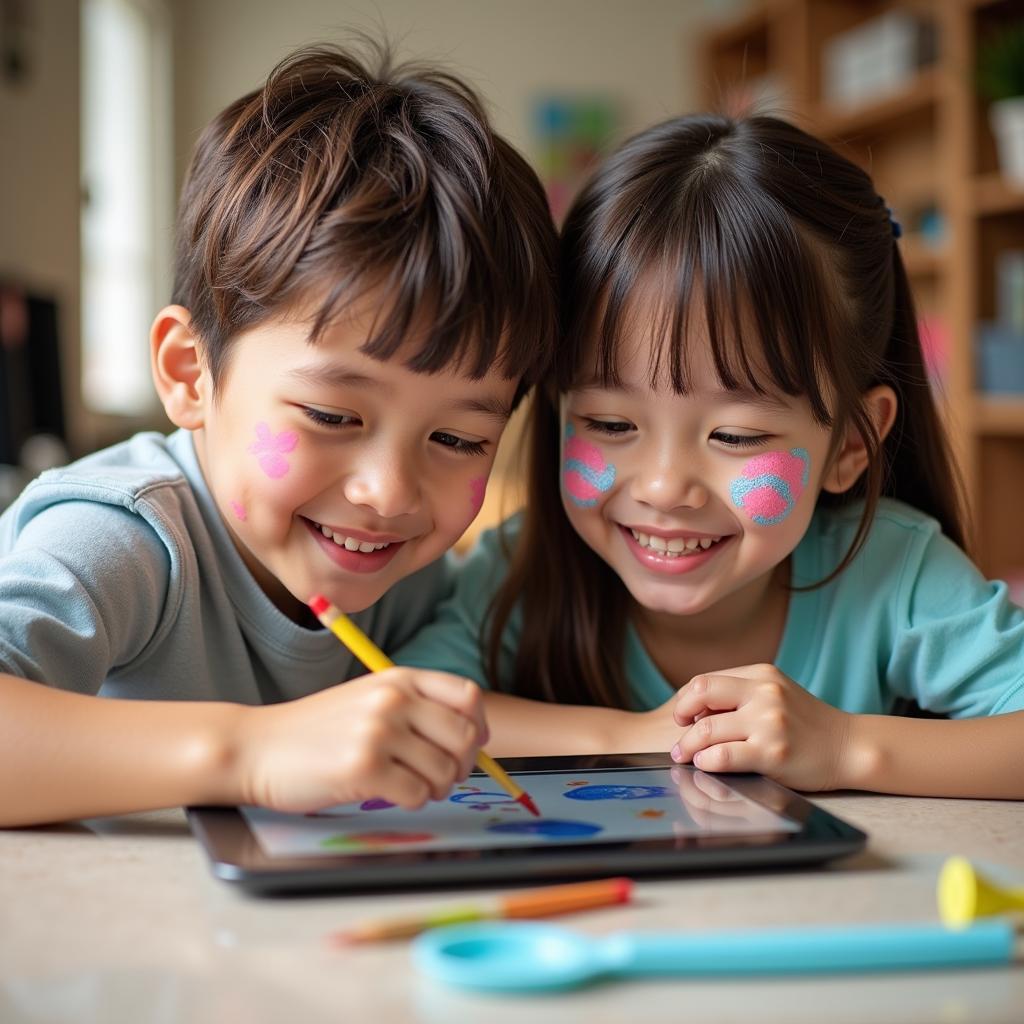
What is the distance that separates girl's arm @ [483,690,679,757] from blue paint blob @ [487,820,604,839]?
276 millimetres

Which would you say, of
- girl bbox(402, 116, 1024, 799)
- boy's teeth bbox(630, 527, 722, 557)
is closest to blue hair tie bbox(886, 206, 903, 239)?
girl bbox(402, 116, 1024, 799)

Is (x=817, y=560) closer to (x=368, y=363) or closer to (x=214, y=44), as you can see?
(x=368, y=363)

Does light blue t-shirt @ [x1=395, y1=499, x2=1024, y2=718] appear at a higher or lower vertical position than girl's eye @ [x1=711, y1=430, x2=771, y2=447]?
lower

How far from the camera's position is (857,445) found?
3.79ft

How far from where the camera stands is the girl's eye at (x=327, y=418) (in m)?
0.91

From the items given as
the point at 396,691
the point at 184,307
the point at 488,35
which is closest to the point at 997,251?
the point at 488,35

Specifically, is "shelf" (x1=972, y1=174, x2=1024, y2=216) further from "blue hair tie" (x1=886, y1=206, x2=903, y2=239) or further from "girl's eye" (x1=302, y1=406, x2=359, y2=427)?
"girl's eye" (x1=302, y1=406, x2=359, y2=427)

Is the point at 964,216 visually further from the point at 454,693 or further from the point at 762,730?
the point at 454,693

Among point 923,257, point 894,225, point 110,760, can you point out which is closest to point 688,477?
point 894,225

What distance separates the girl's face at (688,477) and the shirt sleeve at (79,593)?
1.20 ft

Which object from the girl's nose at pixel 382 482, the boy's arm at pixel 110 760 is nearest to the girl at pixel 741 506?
the girl's nose at pixel 382 482

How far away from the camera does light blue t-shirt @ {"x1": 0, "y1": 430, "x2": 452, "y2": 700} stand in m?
0.83

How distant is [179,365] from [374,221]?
26 centimetres

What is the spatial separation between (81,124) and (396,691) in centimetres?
345
